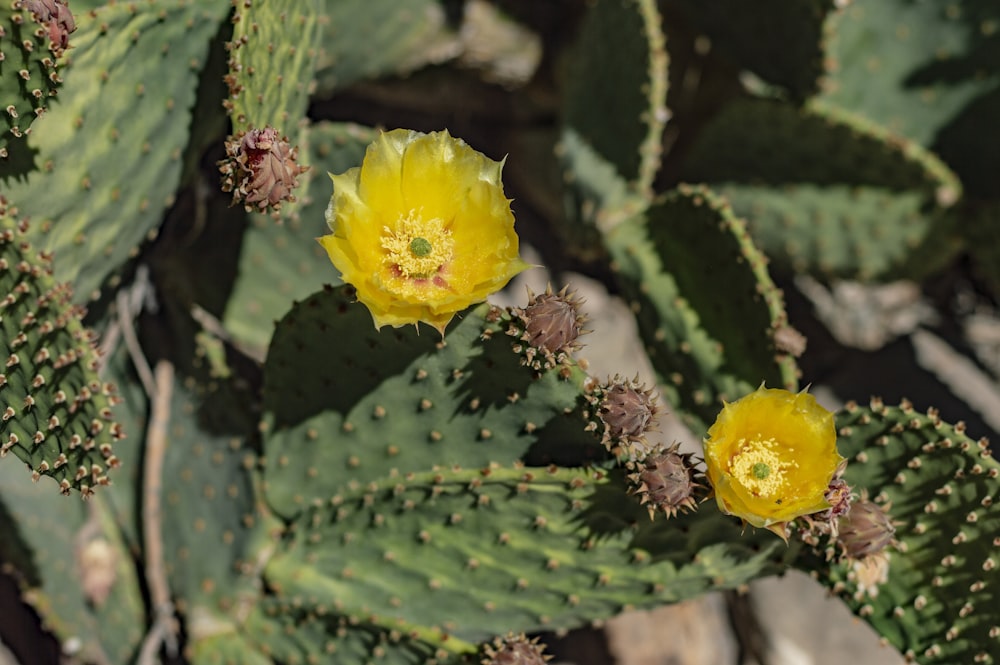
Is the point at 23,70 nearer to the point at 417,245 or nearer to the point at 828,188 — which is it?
the point at 417,245

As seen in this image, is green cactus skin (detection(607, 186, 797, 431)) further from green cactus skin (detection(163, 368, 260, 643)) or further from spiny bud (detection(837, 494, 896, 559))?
green cactus skin (detection(163, 368, 260, 643))

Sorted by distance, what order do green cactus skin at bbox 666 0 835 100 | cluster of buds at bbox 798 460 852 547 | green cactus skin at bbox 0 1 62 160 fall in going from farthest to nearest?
green cactus skin at bbox 666 0 835 100
cluster of buds at bbox 798 460 852 547
green cactus skin at bbox 0 1 62 160

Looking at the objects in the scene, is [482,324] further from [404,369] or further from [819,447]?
[819,447]

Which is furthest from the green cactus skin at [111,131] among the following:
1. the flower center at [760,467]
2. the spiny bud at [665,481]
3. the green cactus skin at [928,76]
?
the green cactus skin at [928,76]

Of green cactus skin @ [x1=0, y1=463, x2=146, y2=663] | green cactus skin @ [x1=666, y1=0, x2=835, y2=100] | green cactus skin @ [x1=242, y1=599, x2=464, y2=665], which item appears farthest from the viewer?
green cactus skin @ [x1=666, y1=0, x2=835, y2=100]

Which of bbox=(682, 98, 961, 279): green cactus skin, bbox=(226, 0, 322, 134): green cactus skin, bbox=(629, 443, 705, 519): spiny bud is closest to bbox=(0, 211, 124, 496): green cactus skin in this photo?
bbox=(226, 0, 322, 134): green cactus skin

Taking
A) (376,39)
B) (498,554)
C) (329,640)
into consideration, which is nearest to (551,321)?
(498,554)
